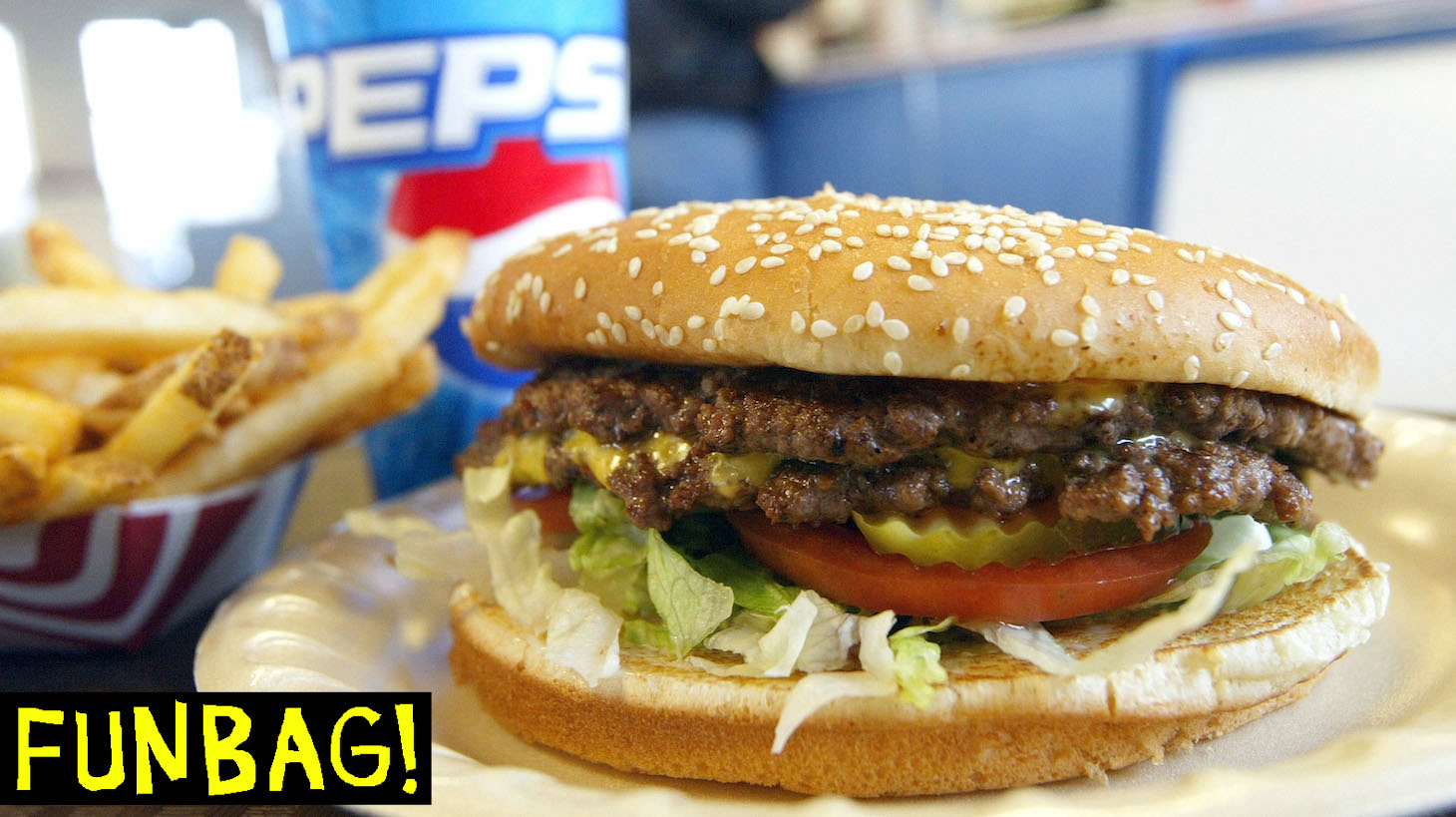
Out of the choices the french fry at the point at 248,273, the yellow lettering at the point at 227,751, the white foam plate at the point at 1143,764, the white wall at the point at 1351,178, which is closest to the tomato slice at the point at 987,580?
the white foam plate at the point at 1143,764

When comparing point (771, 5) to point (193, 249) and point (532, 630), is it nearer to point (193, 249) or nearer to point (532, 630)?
point (532, 630)

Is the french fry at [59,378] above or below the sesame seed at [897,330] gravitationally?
below

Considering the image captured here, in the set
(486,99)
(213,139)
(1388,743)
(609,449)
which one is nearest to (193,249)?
(213,139)

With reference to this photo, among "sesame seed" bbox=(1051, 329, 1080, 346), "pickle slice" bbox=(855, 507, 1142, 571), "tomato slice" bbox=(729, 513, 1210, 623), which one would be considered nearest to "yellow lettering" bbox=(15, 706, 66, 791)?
"tomato slice" bbox=(729, 513, 1210, 623)

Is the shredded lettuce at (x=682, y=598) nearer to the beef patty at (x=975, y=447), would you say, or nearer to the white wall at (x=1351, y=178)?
the beef patty at (x=975, y=447)

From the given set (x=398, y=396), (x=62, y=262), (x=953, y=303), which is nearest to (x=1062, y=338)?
(x=953, y=303)
